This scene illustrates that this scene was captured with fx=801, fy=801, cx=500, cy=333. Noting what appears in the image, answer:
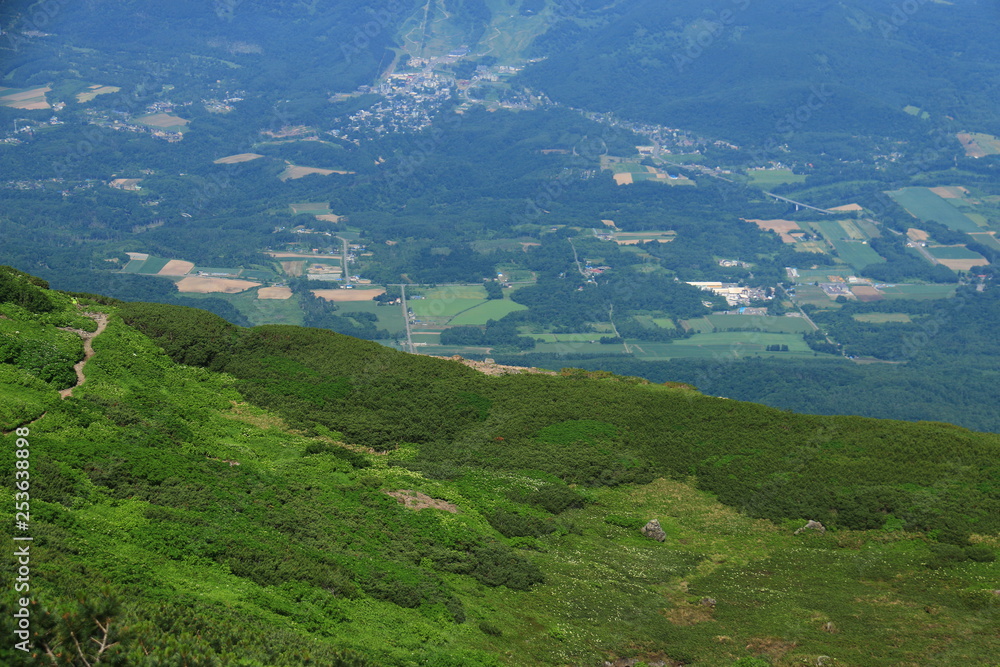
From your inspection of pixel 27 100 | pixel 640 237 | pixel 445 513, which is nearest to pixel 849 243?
pixel 640 237

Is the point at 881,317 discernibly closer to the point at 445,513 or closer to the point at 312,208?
the point at 312,208

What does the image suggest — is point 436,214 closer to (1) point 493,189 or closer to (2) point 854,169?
(1) point 493,189

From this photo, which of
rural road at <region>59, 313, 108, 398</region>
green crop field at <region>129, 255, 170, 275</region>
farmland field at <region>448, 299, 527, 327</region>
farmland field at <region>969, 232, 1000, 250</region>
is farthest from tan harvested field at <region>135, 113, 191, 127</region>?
farmland field at <region>969, 232, 1000, 250</region>

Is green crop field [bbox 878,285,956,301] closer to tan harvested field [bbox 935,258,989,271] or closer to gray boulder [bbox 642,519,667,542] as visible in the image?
tan harvested field [bbox 935,258,989,271]

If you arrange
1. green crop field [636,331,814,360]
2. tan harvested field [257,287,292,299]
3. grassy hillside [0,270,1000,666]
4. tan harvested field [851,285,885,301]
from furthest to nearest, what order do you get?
1. tan harvested field [851,285,885,301]
2. tan harvested field [257,287,292,299]
3. green crop field [636,331,814,360]
4. grassy hillside [0,270,1000,666]

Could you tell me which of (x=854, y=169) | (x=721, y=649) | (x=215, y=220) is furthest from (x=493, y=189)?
(x=721, y=649)

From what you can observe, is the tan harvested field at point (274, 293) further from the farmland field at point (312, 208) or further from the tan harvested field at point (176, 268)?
the farmland field at point (312, 208)
